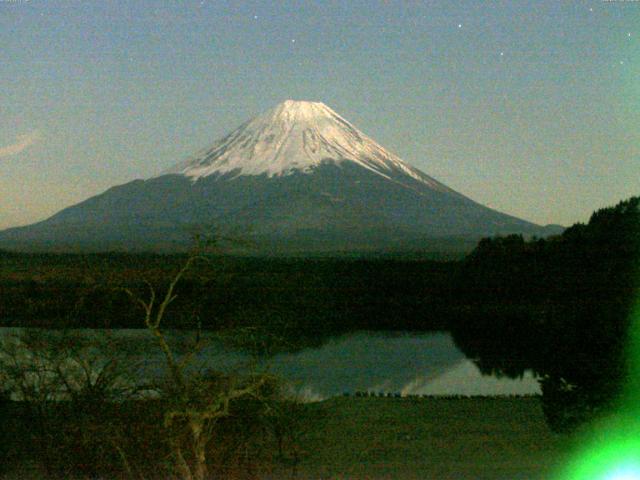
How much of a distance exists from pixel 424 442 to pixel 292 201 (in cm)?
6988

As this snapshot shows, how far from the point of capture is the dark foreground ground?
23.8 feet

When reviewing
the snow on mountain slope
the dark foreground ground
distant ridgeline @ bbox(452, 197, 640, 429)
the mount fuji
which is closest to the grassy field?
the dark foreground ground

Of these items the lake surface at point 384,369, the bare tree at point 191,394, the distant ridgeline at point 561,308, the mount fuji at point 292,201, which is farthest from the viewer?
the mount fuji at point 292,201

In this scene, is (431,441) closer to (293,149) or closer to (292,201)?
(292,201)

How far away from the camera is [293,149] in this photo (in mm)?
88250

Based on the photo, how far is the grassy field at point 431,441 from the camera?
24.2ft

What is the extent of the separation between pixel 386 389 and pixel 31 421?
26.6 feet

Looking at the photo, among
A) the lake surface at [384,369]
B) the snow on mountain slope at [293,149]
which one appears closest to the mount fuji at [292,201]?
the snow on mountain slope at [293,149]

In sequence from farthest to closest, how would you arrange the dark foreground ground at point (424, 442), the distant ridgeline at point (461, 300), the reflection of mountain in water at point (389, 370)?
the reflection of mountain in water at point (389, 370), the distant ridgeline at point (461, 300), the dark foreground ground at point (424, 442)

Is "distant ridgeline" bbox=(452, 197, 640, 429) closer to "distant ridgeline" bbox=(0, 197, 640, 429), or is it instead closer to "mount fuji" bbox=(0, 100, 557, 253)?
"distant ridgeline" bbox=(0, 197, 640, 429)

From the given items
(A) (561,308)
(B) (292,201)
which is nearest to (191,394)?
(A) (561,308)

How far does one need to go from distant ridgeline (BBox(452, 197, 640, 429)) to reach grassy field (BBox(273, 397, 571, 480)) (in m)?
0.53

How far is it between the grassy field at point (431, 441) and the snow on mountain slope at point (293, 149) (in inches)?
2767

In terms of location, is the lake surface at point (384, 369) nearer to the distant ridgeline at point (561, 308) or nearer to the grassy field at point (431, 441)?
the distant ridgeline at point (561, 308)
